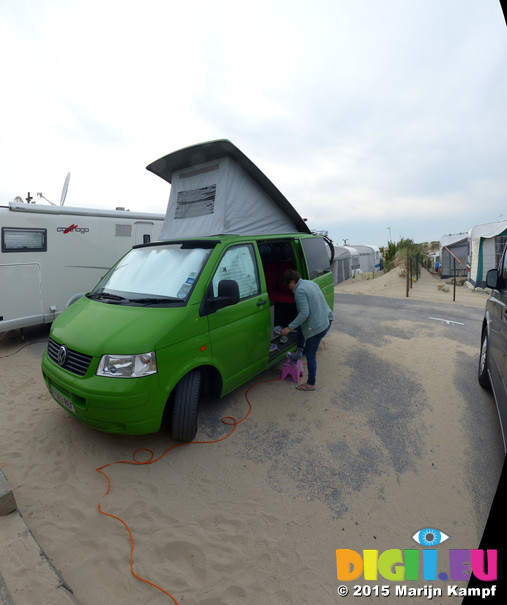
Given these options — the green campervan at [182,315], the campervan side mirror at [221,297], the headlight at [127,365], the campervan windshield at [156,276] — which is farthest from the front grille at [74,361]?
the campervan side mirror at [221,297]

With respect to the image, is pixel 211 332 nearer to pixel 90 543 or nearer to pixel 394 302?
pixel 90 543

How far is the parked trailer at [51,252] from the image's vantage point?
6.18m

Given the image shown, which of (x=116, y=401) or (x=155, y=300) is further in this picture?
(x=155, y=300)

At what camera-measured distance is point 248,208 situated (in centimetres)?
478

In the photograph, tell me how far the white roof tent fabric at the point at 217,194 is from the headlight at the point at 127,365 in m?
2.17

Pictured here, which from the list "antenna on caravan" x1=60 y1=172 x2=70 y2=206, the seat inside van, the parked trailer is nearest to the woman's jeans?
the seat inside van

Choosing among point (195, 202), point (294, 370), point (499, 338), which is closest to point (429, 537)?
point (499, 338)

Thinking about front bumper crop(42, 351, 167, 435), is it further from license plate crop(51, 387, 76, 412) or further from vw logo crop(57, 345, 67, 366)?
vw logo crop(57, 345, 67, 366)

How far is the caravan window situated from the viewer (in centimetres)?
610

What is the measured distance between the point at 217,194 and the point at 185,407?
118 inches

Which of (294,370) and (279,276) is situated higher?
(279,276)

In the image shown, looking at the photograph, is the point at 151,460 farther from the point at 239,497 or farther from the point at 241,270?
the point at 241,270

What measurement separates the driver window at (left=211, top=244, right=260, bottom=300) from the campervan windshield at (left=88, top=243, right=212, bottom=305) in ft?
0.78

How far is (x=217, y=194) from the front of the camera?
454cm
